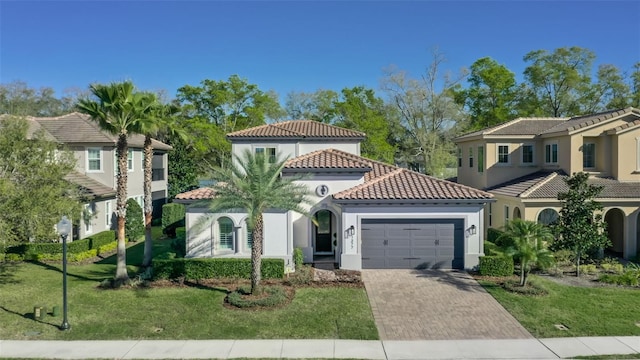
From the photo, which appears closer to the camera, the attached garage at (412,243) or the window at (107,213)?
the attached garage at (412,243)

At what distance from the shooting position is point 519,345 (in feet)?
37.5

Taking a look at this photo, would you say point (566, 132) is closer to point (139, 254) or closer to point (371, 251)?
point (371, 251)

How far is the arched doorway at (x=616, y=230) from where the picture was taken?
2256cm

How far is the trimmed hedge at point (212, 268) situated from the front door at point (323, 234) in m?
4.91

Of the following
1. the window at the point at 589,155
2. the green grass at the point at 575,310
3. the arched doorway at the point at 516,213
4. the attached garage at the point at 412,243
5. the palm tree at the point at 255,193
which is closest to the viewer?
the green grass at the point at 575,310

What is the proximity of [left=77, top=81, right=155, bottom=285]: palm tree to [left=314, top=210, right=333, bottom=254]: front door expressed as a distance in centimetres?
912

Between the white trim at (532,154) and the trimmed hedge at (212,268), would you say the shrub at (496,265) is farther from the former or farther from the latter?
the white trim at (532,154)

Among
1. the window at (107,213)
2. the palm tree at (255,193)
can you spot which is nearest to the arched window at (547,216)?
the palm tree at (255,193)

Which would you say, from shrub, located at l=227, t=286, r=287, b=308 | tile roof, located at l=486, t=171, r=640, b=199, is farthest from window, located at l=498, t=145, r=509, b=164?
shrub, located at l=227, t=286, r=287, b=308

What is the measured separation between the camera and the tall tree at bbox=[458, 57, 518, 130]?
47.1m

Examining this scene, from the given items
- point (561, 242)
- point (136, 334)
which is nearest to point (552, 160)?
point (561, 242)

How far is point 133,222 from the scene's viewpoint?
26.7 meters

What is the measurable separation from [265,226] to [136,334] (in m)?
7.28

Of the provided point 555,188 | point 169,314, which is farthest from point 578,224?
point 169,314
